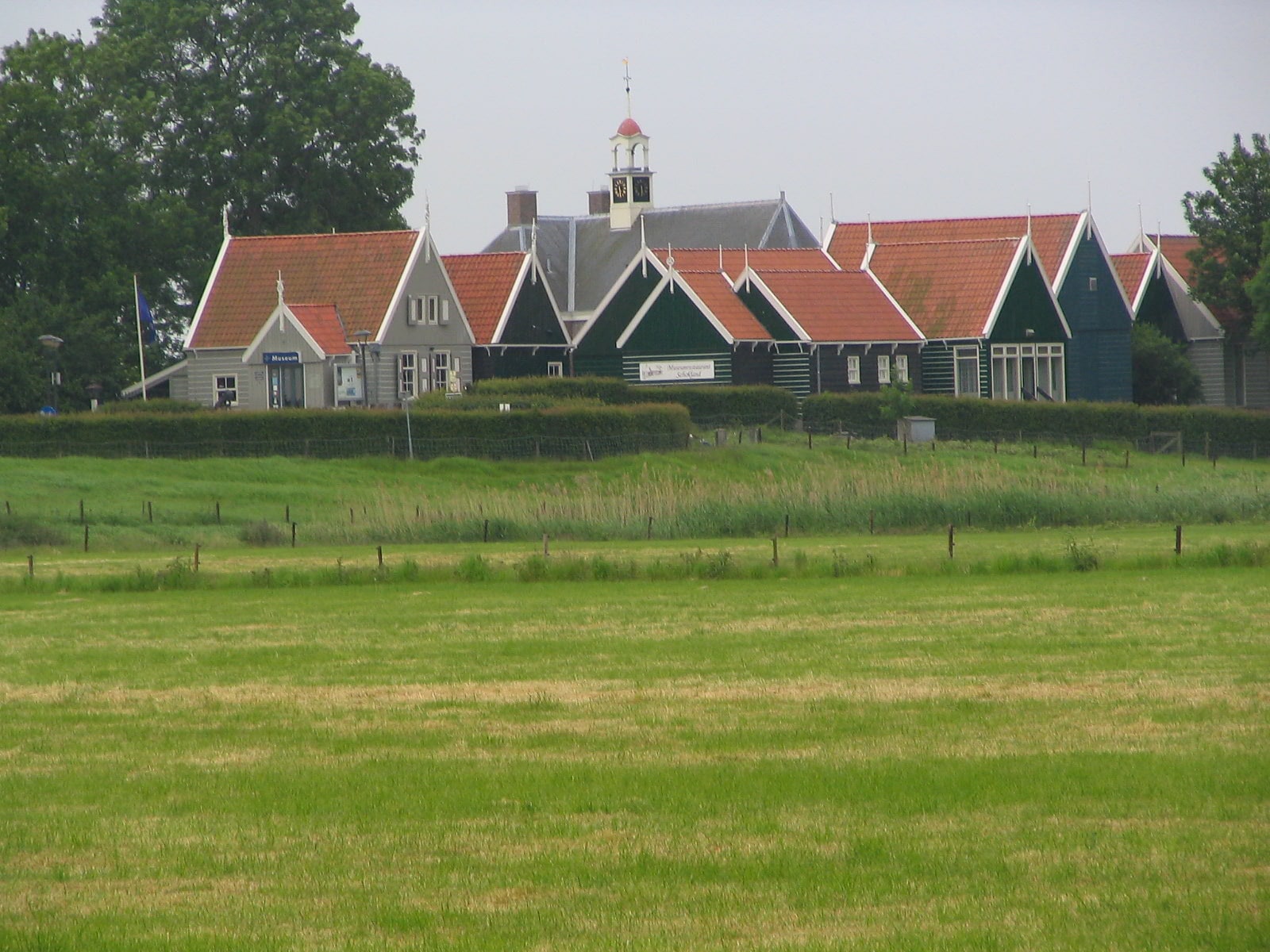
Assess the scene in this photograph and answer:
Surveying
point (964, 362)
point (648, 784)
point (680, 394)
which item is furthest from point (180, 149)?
point (648, 784)

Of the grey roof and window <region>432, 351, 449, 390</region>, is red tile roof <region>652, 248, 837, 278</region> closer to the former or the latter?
the grey roof

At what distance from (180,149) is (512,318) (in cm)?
1817

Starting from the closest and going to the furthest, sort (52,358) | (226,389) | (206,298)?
(52,358)
(226,389)
(206,298)

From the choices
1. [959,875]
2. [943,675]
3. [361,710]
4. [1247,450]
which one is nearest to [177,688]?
[361,710]

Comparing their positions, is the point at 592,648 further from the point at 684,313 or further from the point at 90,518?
the point at 684,313

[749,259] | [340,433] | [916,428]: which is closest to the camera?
[340,433]

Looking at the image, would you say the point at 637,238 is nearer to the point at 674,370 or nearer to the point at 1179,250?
the point at 674,370

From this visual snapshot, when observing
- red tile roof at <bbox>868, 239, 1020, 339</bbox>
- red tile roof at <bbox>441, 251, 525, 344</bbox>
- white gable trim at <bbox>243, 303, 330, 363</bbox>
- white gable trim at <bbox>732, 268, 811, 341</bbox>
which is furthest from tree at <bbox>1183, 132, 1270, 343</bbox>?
white gable trim at <bbox>243, 303, 330, 363</bbox>

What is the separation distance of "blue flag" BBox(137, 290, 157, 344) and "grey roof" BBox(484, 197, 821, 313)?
16.6 m

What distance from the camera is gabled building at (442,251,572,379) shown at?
66812 mm

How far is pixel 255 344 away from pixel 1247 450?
31.4 meters

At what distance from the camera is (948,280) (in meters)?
67.5

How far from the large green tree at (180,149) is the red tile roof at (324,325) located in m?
8.60

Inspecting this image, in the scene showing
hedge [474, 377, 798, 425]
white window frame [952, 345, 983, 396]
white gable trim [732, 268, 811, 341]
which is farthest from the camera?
white window frame [952, 345, 983, 396]
